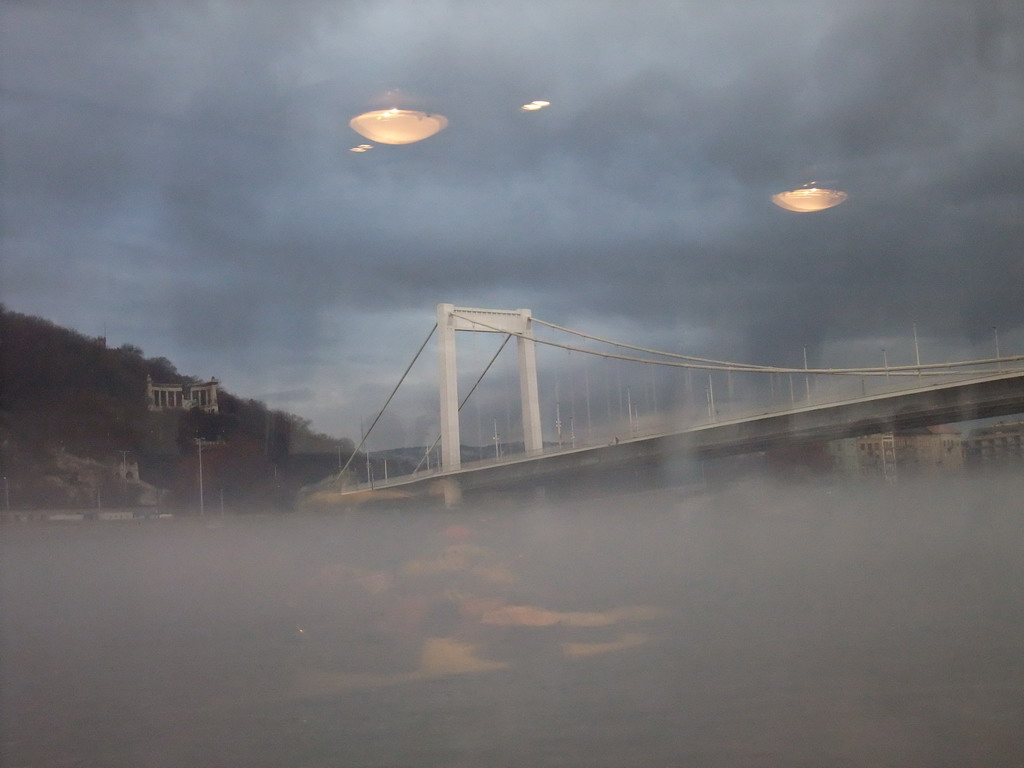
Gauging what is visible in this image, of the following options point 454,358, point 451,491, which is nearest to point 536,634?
point 451,491

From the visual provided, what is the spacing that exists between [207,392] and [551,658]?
76.3 inches

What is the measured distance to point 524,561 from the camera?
3602 millimetres

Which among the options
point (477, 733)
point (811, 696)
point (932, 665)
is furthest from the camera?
point (932, 665)

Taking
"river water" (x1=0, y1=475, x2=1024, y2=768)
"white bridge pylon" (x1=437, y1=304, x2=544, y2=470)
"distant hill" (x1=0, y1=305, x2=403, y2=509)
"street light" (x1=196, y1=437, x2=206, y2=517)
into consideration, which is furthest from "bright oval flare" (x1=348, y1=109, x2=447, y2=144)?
"river water" (x1=0, y1=475, x2=1024, y2=768)

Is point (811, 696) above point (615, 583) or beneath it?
beneath

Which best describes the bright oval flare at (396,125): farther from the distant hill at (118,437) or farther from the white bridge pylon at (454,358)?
the distant hill at (118,437)

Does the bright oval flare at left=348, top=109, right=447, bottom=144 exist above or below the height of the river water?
above

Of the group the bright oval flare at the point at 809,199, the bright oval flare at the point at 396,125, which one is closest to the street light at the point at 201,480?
the bright oval flare at the point at 396,125

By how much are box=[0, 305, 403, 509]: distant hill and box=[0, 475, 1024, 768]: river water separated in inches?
6.8

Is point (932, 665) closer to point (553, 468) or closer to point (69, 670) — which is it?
point (553, 468)

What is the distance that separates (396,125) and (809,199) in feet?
7.45

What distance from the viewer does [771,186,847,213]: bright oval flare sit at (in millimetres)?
4203

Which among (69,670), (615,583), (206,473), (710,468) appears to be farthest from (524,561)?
(69,670)

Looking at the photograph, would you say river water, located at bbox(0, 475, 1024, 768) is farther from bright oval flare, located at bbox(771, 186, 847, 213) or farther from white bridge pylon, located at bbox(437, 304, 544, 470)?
bright oval flare, located at bbox(771, 186, 847, 213)
